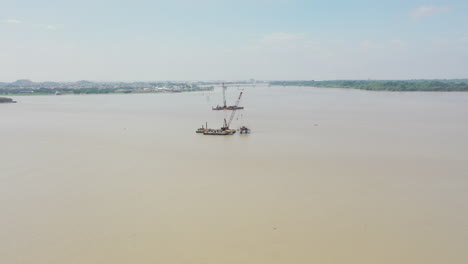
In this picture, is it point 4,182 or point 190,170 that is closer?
→ point 4,182

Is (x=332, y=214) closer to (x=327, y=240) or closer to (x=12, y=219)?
(x=327, y=240)

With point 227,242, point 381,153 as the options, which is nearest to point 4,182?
point 227,242

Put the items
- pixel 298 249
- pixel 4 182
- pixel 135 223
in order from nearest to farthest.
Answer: pixel 298 249 → pixel 135 223 → pixel 4 182

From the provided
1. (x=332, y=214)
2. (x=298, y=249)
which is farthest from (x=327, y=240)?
(x=332, y=214)

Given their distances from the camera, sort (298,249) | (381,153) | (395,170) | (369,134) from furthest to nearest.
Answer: (369,134) → (381,153) → (395,170) → (298,249)

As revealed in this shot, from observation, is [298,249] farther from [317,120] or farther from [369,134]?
[317,120]

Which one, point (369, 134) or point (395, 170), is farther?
point (369, 134)

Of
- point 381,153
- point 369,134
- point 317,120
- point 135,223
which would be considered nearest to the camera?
point 135,223

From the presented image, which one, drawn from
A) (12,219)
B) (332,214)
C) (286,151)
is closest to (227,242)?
(332,214)

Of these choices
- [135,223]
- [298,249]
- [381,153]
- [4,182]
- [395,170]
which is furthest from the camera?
[381,153]
